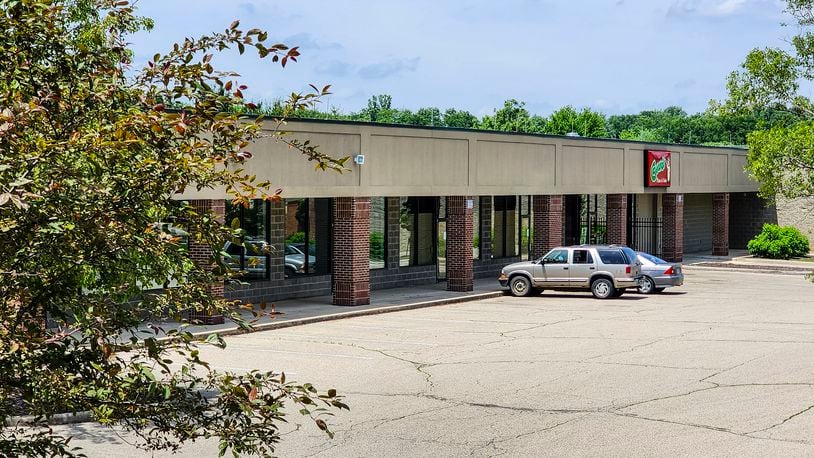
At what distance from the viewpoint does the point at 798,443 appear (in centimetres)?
1459

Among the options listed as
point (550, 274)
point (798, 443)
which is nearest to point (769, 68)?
point (798, 443)

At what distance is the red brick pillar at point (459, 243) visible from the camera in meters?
34.8

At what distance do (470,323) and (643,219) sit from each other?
81.2 feet

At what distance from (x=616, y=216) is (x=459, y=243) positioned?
35.4 feet

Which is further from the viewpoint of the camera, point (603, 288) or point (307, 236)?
point (603, 288)

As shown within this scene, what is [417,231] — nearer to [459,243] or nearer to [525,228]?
[459,243]

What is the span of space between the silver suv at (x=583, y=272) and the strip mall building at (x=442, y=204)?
1931 mm

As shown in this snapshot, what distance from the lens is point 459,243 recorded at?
115 feet

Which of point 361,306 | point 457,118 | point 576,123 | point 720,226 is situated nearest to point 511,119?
point 576,123

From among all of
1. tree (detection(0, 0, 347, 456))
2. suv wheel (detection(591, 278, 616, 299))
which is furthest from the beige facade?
tree (detection(0, 0, 347, 456))

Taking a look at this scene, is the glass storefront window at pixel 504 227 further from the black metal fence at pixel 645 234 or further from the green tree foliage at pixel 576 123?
the green tree foliage at pixel 576 123

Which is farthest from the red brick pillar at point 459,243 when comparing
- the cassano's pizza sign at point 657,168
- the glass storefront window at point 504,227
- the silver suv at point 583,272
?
the cassano's pizza sign at point 657,168

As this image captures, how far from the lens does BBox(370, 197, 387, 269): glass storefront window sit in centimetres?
3588

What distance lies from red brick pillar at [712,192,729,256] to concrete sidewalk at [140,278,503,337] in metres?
17.3
